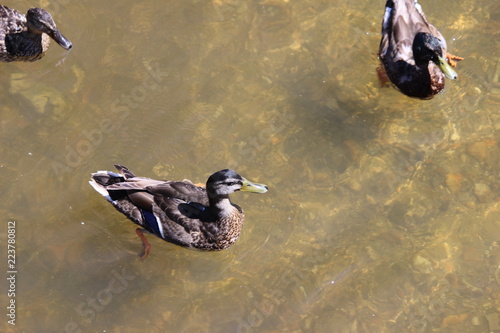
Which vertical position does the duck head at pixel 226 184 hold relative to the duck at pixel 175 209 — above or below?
above

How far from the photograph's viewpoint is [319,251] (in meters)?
7.75

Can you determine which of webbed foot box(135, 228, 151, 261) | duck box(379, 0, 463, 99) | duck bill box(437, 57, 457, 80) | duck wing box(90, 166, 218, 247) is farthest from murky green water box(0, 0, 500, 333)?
duck bill box(437, 57, 457, 80)

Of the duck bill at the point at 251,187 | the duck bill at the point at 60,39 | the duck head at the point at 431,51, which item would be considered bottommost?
the duck bill at the point at 251,187

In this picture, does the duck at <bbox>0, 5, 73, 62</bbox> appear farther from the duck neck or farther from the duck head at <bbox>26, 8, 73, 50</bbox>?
the duck neck

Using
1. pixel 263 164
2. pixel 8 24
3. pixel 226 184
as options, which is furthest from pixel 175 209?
pixel 8 24

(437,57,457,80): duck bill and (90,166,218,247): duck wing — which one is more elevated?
(437,57,457,80): duck bill

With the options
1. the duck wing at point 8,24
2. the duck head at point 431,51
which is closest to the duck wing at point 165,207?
the duck wing at point 8,24

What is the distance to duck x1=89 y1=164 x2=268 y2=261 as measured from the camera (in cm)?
743

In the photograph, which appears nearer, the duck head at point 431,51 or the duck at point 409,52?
the duck head at point 431,51

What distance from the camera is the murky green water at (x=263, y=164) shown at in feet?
24.7

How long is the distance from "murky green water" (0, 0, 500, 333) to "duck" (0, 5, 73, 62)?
0.20m

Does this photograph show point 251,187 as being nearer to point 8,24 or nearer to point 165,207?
point 165,207

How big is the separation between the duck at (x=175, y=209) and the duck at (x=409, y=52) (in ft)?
9.08

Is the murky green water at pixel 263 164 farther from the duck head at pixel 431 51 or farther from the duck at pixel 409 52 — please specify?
the duck head at pixel 431 51
